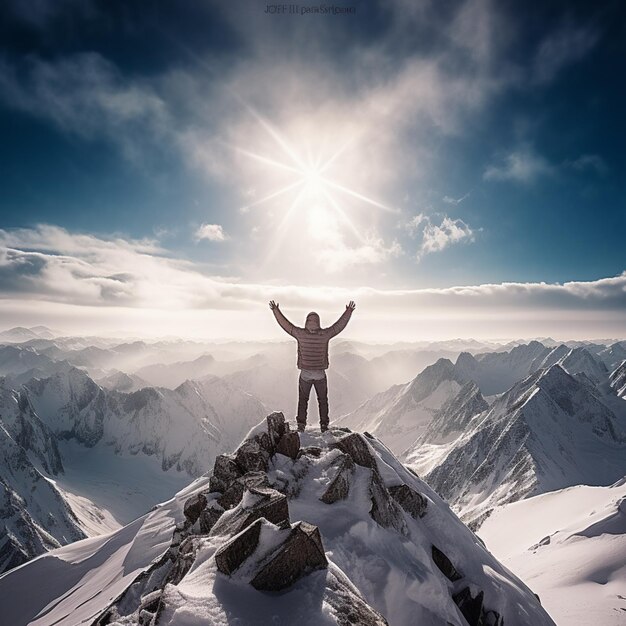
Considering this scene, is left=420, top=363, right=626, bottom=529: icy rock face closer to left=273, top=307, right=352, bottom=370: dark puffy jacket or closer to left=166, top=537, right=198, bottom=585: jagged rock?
left=273, top=307, right=352, bottom=370: dark puffy jacket

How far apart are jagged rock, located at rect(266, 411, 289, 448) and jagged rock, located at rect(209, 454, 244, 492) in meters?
1.62

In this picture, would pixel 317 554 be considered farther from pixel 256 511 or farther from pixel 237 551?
pixel 256 511

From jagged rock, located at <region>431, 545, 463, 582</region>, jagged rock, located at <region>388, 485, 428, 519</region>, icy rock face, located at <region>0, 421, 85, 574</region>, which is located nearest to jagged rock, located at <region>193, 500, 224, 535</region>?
jagged rock, located at <region>388, 485, 428, 519</region>

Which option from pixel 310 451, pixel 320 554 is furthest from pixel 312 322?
pixel 320 554

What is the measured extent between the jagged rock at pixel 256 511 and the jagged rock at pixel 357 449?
5.77 metres

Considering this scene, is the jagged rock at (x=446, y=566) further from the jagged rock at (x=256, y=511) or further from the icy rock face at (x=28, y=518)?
the icy rock face at (x=28, y=518)

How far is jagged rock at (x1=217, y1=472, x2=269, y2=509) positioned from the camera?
10.5 metres

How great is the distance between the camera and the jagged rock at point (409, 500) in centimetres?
1422

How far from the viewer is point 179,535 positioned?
13953 mm

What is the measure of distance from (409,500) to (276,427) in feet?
21.7

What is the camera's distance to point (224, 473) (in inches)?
508

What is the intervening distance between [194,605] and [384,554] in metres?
6.93

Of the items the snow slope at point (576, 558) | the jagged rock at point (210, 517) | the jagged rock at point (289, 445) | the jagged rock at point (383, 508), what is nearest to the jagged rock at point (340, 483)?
the jagged rock at point (383, 508)

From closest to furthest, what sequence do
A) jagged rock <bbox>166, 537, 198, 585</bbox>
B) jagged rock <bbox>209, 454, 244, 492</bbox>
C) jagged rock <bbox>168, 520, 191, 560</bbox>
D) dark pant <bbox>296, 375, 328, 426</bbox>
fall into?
jagged rock <bbox>166, 537, 198, 585</bbox> → jagged rock <bbox>209, 454, 244, 492</bbox> → jagged rock <bbox>168, 520, 191, 560</bbox> → dark pant <bbox>296, 375, 328, 426</bbox>
